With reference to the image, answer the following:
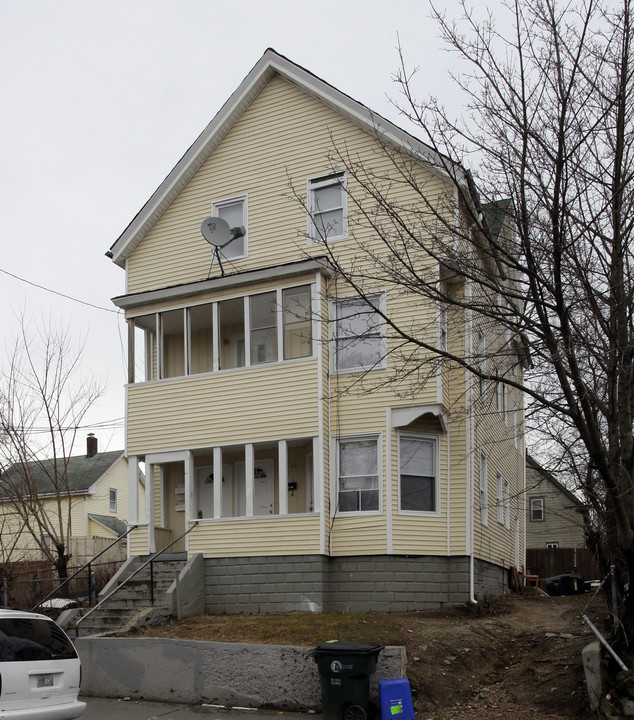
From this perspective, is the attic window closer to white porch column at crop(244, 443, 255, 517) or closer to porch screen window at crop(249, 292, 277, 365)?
porch screen window at crop(249, 292, 277, 365)

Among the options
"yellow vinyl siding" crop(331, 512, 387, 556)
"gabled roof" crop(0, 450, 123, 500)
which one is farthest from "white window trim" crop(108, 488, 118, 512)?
"yellow vinyl siding" crop(331, 512, 387, 556)

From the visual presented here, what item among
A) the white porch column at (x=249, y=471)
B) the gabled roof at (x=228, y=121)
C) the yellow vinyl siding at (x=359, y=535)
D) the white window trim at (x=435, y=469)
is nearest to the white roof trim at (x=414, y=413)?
the white window trim at (x=435, y=469)

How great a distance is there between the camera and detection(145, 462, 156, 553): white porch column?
Result: 17.6 metres

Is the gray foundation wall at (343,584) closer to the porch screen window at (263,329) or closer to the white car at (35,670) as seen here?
the porch screen window at (263,329)

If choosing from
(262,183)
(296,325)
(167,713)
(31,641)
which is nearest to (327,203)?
(262,183)

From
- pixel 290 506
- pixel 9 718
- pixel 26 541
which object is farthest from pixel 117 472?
pixel 9 718

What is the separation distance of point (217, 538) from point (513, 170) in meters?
10.2

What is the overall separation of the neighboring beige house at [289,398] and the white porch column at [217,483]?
0.04 m

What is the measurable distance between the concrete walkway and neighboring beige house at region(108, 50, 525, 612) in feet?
13.8

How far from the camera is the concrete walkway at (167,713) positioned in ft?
36.1

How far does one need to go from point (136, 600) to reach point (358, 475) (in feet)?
16.0

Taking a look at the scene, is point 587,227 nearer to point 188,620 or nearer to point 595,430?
point 595,430

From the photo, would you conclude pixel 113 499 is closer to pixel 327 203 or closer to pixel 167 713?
pixel 327 203

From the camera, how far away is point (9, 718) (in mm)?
8523
